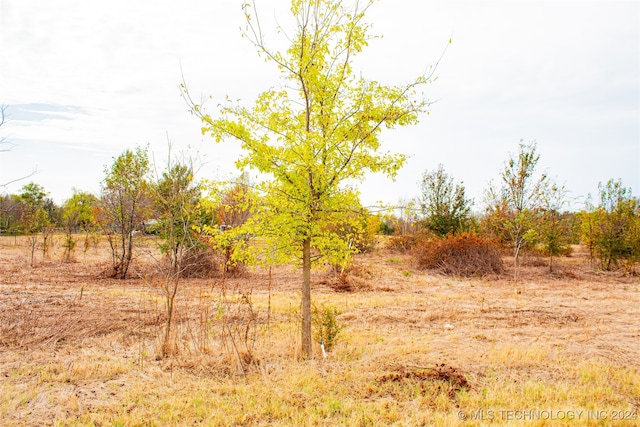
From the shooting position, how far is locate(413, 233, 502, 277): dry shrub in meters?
16.0

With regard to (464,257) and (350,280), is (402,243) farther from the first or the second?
(350,280)

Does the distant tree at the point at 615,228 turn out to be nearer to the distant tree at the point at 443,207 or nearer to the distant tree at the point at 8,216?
the distant tree at the point at 443,207

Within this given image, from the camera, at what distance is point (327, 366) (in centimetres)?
538

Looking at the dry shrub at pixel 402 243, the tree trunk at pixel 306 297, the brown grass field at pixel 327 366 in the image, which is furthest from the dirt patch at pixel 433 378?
the dry shrub at pixel 402 243

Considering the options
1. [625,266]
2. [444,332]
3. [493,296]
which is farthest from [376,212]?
[625,266]

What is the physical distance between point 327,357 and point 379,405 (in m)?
1.58

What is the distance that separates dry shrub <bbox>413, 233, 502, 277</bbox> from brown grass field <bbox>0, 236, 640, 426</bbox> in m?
6.13

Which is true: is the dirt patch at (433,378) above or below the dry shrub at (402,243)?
below

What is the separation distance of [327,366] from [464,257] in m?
12.5

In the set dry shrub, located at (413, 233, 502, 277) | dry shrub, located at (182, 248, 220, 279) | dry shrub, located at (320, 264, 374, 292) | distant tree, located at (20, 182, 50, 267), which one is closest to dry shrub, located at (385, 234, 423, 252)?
dry shrub, located at (413, 233, 502, 277)

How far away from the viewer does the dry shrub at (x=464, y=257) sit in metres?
16.0

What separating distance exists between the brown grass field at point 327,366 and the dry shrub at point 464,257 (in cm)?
613

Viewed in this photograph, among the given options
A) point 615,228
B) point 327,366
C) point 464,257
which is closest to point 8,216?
point 327,366

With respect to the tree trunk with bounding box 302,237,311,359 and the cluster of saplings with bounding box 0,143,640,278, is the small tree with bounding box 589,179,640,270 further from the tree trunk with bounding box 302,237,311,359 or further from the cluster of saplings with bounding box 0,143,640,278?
the tree trunk with bounding box 302,237,311,359
